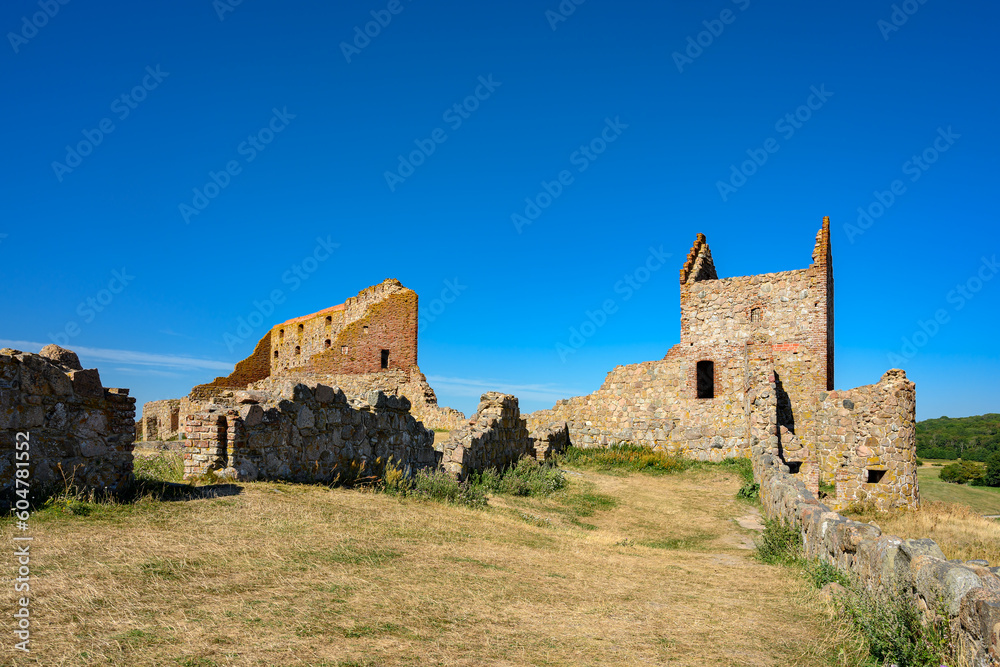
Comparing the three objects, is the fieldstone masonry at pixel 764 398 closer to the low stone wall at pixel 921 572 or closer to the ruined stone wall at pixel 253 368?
the low stone wall at pixel 921 572

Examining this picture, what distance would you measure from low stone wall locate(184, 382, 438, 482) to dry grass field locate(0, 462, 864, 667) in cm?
65

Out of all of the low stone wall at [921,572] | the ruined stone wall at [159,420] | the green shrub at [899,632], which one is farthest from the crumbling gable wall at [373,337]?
the green shrub at [899,632]

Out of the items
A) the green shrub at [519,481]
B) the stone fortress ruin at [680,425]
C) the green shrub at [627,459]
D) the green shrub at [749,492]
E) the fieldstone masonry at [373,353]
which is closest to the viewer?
the stone fortress ruin at [680,425]

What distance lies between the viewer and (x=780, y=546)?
7.40 metres

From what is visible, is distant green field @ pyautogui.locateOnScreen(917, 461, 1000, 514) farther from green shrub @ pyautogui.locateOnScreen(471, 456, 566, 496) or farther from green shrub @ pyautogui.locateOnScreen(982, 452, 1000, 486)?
green shrub @ pyautogui.locateOnScreen(471, 456, 566, 496)

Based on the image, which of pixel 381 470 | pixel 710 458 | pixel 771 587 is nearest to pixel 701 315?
pixel 710 458

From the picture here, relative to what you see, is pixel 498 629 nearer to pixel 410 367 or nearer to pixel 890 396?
pixel 890 396

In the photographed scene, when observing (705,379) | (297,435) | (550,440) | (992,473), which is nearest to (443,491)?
(297,435)

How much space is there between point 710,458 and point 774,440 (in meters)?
1.84

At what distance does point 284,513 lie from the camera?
6441mm

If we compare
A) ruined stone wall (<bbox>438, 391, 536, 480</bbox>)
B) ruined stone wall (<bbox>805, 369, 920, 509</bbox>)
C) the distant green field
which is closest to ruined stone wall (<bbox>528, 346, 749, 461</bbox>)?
ruined stone wall (<bbox>438, 391, 536, 480</bbox>)

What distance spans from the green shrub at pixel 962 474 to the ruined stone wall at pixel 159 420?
27.2 meters

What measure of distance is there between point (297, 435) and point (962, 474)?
23.2m

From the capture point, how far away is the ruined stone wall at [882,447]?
37.9 feet
